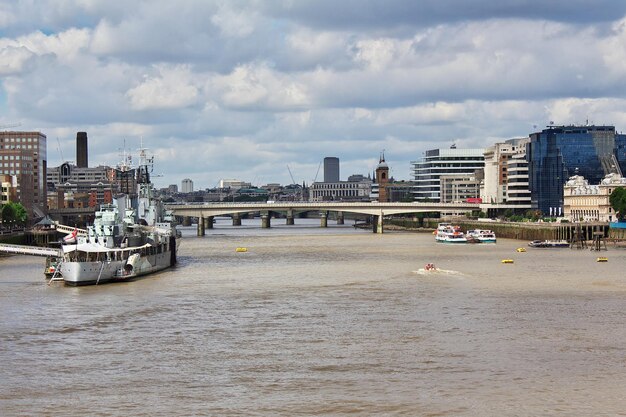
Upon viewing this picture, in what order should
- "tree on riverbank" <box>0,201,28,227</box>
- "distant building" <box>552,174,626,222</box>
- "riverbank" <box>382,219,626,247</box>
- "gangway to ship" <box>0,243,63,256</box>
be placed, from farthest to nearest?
"tree on riverbank" <box>0,201,28,227</box>, "distant building" <box>552,174,626,222</box>, "riverbank" <box>382,219,626,247</box>, "gangway to ship" <box>0,243,63,256</box>

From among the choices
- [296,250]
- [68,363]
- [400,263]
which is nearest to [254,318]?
[68,363]

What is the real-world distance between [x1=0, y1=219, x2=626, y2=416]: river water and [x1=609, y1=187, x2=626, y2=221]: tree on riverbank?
67.5 meters

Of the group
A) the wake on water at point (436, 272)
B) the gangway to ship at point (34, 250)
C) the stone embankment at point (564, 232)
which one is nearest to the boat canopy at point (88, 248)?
the gangway to ship at point (34, 250)

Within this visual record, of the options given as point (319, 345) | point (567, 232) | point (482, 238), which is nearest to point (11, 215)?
point (482, 238)

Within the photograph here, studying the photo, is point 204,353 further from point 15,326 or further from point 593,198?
point 593,198

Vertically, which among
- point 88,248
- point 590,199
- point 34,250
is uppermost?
point 590,199

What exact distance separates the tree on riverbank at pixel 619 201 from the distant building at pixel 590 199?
24.9 ft

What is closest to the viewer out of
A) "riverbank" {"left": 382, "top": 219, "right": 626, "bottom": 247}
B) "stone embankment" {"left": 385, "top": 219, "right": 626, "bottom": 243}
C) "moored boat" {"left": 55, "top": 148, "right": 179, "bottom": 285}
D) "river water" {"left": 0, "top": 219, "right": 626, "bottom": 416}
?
"river water" {"left": 0, "top": 219, "right": 626, "bottom": 416}

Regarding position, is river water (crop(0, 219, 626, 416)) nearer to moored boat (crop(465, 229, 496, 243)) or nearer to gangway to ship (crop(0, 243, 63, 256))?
gangway to ship (crop(0, 243, 63, 256))

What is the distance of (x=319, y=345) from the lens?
52469 mm

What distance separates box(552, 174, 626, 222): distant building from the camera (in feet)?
577

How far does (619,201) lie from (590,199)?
25.6 meters

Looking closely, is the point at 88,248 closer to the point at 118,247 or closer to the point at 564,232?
the point at 118,247

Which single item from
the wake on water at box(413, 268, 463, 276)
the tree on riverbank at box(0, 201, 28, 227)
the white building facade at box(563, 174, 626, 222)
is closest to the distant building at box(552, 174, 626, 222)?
the white building facade at box(563, 174, 626, 222)
